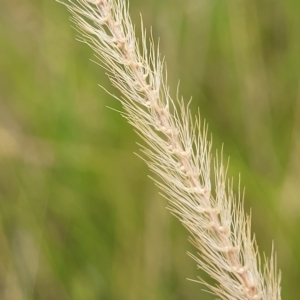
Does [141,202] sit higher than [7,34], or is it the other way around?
[7,34]

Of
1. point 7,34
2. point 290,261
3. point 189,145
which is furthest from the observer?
point 7,34

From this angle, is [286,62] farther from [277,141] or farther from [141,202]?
[141,202]

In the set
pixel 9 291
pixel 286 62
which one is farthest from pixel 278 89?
pixel 9 291

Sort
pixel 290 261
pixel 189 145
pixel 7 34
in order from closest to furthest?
pixel 189 145, pixel 290 261, pixel 7 34

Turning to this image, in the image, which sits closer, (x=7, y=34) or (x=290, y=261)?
(x=290, y=261)

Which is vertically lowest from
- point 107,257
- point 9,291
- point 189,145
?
point 9,291

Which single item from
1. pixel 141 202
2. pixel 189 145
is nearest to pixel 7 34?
pixel 141 202
